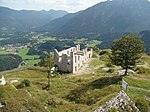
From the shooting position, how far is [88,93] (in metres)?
54.3

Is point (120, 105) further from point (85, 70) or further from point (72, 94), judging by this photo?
point (85, 70)

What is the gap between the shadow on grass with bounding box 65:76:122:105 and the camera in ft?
169

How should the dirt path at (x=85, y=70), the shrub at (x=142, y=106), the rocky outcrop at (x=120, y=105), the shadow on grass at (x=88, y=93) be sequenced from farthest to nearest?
the dirt path at (x=85, y=70)
the shadow on grass at (x=88, y=93)
the shrub at (x=142, y=106)
the rocky outcrop at (x=120, y=105)

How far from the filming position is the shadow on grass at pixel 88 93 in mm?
51447

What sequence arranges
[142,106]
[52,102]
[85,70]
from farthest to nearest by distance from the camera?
1. [85,70]
2. [52,102]
3. [142,106]

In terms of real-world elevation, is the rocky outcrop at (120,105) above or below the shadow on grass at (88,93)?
above

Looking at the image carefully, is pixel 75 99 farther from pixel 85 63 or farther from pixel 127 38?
pixel 85 63

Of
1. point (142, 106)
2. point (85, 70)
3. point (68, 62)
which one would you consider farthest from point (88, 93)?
point (85, 70)

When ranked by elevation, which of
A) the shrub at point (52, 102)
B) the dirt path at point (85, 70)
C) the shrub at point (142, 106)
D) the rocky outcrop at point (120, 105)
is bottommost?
the dirt path at point (85, 70)

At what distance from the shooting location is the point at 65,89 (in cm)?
6231

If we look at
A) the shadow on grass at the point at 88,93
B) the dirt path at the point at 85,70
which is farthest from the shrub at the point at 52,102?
the dirt path at the point at 85,70

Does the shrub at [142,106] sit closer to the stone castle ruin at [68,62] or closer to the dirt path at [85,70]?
the dirt path at [85,70]

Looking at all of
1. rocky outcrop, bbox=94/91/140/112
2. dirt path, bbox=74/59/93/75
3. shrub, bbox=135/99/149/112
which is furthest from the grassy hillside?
dirt path, bbox=74/59/93/75

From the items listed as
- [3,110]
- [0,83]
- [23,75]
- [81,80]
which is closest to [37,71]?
[23,75]
